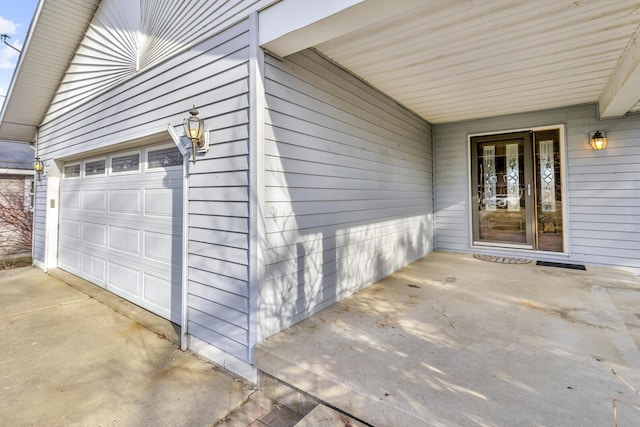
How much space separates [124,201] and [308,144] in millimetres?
2817

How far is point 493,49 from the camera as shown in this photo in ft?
9.61

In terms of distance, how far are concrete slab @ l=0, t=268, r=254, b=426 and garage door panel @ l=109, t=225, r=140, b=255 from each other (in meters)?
0.80

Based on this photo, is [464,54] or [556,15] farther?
[464,54]

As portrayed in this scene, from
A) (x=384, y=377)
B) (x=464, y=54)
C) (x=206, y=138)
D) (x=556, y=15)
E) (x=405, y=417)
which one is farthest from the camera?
(x=464, y=54)

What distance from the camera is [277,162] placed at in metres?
2.47

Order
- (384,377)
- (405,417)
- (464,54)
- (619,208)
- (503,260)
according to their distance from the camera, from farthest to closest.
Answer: (503,260)
(619,208)
(464,54)
(384,377)
(405,417)

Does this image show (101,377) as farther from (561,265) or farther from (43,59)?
(561,265)

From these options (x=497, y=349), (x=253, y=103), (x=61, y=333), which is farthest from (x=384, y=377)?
(x=61, y=333)

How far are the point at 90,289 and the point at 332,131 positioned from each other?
423 cm

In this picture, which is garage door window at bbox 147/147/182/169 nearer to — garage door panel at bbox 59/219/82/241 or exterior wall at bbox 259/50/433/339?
exterior wall at bbox 259/50/433/339

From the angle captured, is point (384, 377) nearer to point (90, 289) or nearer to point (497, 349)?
point (497, 349)

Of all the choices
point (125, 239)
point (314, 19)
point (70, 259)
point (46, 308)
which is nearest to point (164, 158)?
point (125, 239)

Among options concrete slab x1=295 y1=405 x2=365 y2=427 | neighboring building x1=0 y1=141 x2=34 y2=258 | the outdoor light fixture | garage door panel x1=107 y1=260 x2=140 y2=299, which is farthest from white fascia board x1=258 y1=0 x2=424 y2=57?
neighboring building x1=0 y1=141 x2=34 y2=258

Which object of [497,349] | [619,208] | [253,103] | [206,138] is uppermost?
[253,103]
